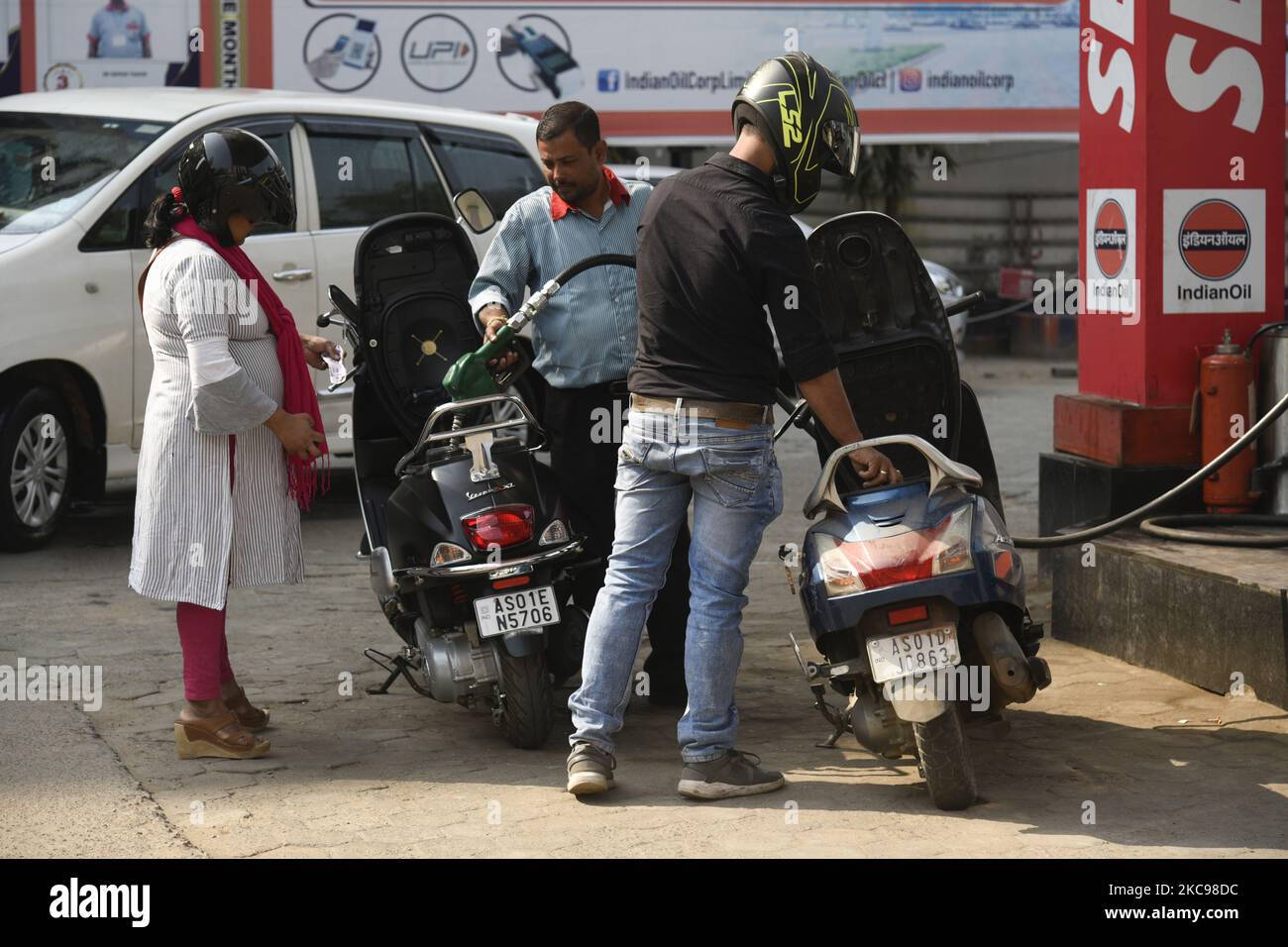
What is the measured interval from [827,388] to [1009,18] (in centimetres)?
1204

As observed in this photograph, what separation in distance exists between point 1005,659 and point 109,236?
16.6 ft

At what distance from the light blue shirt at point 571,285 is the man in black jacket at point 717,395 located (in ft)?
2.53

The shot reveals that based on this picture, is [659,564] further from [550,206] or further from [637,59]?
[637,59]

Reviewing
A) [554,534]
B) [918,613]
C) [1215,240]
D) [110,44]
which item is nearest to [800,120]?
[918,613]

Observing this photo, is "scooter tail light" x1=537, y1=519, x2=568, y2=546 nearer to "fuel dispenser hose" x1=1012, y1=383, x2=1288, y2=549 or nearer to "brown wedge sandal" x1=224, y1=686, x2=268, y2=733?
"brown wedge sandal" x1=224, y1=686, x2=268, y2=733

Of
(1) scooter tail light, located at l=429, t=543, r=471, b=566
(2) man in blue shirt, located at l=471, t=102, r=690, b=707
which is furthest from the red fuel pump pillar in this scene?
(1) scooter tail light, located at l=429, t=543, r=471, b=566

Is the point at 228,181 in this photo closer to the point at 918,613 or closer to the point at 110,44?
the point at 918,613

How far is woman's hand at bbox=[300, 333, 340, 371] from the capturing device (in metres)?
5.54

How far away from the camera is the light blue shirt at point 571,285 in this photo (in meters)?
5.72

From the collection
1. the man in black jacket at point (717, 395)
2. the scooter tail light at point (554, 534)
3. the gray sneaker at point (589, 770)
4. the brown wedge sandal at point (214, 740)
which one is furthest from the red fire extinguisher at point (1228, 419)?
the brown wedge sandal at point (214, 740)

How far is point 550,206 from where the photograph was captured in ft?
19.2

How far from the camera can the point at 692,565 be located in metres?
4.96

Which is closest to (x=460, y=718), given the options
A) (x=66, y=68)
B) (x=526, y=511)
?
(x=526, y=511)

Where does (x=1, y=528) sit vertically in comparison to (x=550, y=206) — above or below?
below
